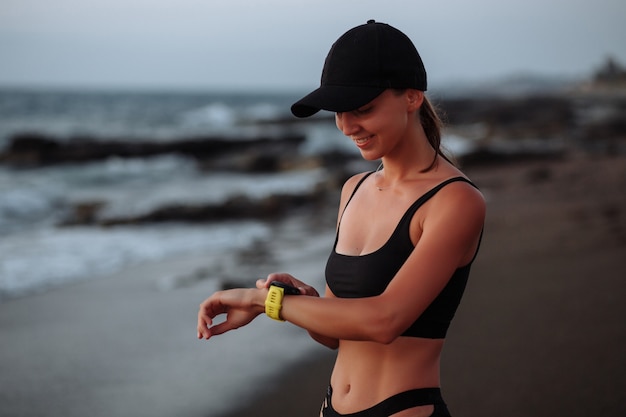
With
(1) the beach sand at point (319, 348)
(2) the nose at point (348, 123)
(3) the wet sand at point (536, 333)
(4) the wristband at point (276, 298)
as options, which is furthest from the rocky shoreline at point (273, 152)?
(4) the wristband at point (276, 298)

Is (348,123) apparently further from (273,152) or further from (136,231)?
(273,152)

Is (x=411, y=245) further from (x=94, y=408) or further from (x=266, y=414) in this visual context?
(x=94, y=408)

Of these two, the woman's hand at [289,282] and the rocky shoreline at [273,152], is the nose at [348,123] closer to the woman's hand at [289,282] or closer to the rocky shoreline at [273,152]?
Answer: the woman's hand at [289,282]

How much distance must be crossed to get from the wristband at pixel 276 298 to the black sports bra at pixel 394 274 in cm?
19

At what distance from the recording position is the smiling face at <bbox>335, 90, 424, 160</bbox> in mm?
1765

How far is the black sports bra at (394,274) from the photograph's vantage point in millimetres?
1833

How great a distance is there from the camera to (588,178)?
1241 cm

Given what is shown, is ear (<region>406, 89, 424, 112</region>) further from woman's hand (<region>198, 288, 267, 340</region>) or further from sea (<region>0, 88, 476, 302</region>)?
sea (<region>0, 88, 476, 302</region>)

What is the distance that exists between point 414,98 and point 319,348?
11.6 feet

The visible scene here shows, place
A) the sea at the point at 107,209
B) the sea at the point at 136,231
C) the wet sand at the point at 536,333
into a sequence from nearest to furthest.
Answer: the wet sand at the point at 536,333 → the sea at the point at 136,231 → the sea at the point at 107,209

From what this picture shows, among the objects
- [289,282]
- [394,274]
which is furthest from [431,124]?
[289,282]

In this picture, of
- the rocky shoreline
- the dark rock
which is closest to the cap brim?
the rocky shoreline

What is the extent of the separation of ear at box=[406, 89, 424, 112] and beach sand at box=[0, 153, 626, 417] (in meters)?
2.68

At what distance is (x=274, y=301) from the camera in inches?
69.4
